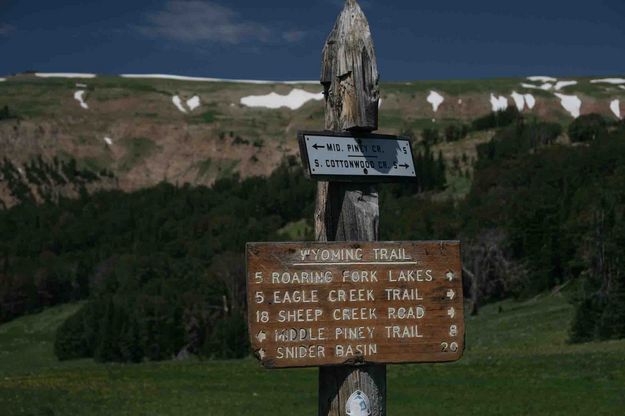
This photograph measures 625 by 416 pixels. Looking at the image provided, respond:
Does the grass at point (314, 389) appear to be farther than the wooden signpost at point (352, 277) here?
Yes

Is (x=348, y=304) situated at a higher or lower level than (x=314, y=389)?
higher

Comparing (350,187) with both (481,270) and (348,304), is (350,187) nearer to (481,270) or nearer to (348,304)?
(348,304)

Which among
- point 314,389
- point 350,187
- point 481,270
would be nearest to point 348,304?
point 350,187

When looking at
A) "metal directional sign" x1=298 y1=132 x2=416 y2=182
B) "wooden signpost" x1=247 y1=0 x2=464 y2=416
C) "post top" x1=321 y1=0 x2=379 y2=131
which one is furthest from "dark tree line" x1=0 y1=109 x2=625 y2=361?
"post top" x1=321 y1=0 x2=379 y2=131

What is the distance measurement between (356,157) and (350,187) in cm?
28

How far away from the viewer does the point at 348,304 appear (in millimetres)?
7324

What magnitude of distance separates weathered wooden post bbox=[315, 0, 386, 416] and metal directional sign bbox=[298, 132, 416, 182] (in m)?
0.13

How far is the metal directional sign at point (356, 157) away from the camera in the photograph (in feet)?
25.2

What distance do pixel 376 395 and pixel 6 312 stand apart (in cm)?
15933

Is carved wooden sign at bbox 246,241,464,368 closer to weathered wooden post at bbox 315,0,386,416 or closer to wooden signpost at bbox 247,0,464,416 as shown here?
wooden signpost at bbox 247,0,464,416

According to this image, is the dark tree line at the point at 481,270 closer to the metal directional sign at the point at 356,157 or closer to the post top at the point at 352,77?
the metal directional sign at the point at 356,157

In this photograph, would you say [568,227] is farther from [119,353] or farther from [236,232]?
[236,232]

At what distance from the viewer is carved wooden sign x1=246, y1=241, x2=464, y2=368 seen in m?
7.26

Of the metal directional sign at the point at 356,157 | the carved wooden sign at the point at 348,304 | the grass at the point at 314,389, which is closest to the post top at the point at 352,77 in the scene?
the metal directional sign at the point at 356,157
